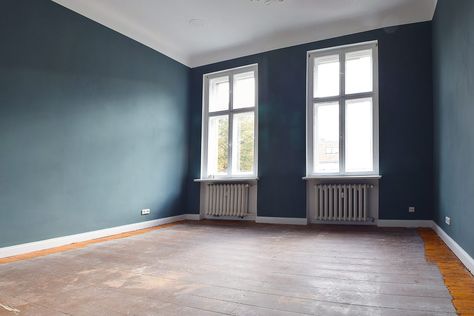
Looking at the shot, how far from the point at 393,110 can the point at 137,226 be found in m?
4.51

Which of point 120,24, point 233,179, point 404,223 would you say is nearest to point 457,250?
point 404,223

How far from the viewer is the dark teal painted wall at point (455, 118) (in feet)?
8.10

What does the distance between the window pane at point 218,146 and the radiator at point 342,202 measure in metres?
2.00

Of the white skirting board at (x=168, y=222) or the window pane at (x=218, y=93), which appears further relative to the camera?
the window pane at (x=218, y=93)

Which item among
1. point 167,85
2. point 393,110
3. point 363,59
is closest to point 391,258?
point 393,110

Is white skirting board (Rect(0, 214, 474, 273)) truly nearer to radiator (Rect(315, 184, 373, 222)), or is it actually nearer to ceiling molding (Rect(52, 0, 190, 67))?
radiator (Rect(315, 184, 373, 222))

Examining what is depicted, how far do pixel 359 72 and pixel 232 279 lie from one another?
13.9 ft

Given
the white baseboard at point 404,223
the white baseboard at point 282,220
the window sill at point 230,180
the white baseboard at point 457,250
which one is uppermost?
the window sill at point 230,180

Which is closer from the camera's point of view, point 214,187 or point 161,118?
point 161,118

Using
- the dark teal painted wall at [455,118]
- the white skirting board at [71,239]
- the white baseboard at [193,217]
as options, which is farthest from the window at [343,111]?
the white skirting board at [71,239]

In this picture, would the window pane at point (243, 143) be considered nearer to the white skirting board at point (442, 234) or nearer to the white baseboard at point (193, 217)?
the white baseboard at point (193, 217)

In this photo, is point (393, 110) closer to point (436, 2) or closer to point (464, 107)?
point (436, 2)

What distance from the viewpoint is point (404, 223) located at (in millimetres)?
4441

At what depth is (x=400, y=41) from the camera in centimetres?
464
